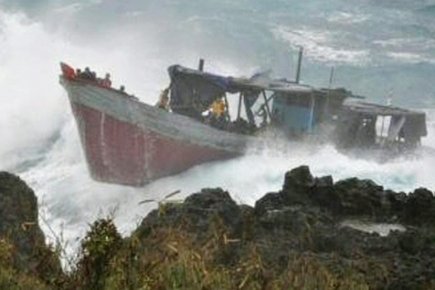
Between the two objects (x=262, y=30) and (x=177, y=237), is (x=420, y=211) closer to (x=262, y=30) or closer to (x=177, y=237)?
(x=177, y=237)

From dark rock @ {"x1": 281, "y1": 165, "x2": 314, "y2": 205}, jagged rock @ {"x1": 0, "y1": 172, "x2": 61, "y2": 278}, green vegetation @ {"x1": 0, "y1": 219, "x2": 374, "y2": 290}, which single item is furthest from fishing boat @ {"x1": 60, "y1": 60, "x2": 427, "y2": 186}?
green vegetation @ {"x1": 0, "y1": 219, "x2": 374, "y2": 290}

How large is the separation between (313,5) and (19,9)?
17154mm

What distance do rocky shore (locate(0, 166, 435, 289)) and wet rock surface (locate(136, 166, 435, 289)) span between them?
0.02m

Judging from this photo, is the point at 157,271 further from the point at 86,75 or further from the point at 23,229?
the point at 86,75

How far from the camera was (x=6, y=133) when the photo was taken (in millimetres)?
30562

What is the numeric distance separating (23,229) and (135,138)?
42.8 feet

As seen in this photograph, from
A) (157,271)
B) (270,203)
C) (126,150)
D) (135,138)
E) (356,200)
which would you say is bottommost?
(126,150)

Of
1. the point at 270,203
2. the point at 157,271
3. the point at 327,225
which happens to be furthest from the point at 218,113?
the point at 157,271

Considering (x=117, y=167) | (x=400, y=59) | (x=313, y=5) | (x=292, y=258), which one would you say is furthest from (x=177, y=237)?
(x=313, y=5)

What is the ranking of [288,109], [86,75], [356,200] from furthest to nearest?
[288,109] → [86,75] → [356,200]

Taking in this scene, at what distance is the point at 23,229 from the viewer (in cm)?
985

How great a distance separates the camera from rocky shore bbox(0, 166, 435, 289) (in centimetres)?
725

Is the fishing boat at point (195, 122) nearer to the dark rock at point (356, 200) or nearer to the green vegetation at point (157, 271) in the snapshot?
the dark rock at point (356, 200)

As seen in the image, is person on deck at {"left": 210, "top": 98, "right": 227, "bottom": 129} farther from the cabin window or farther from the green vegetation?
the green vegetation
